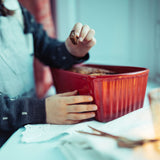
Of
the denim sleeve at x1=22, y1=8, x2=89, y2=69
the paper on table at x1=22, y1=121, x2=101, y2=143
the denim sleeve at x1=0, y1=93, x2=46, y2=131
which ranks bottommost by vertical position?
the paper on table at x1=22, y1=121, x2=101, y2=143

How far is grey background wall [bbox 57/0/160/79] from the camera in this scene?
741mm

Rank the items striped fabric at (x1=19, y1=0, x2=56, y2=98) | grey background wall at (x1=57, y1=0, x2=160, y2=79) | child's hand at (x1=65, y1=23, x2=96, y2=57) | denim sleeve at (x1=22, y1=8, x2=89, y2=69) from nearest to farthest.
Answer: child's hand at (x1=65, y1=23, x2=96, y2=57)
denim sleeve at (x1=22, y1=8, x2=89, y2=69)
grey background wall at (x1=57, y1=0, x2=160, y2=79)
striped fabric at (x1=19, y1=0, x2=56, y2=98)

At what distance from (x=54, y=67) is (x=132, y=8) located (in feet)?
1.27

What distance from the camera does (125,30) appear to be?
2.63 feet

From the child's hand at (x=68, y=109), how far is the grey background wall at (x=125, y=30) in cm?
39

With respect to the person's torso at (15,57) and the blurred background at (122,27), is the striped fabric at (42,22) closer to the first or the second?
the blurred background at (122,27)

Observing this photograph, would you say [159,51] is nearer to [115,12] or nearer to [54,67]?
[115,12]

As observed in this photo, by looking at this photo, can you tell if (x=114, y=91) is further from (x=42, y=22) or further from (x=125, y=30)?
(x=42, y=22)

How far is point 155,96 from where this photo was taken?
0.28 metres

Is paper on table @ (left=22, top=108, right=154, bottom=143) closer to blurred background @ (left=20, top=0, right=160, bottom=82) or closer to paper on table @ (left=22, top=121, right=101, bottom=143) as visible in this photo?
paper on table @ (left=22, top=121, right=101, bottom=143)

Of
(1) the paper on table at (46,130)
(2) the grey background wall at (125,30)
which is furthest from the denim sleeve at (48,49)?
(1) the paper on table at (46,130)

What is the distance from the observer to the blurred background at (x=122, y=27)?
742mm

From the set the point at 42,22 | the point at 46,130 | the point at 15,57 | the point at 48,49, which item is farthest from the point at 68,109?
the point at 42,22

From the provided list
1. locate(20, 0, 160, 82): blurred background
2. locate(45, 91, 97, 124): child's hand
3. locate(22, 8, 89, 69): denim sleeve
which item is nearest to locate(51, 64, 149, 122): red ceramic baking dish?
locate(45, 91, 97, 124): child's hand
